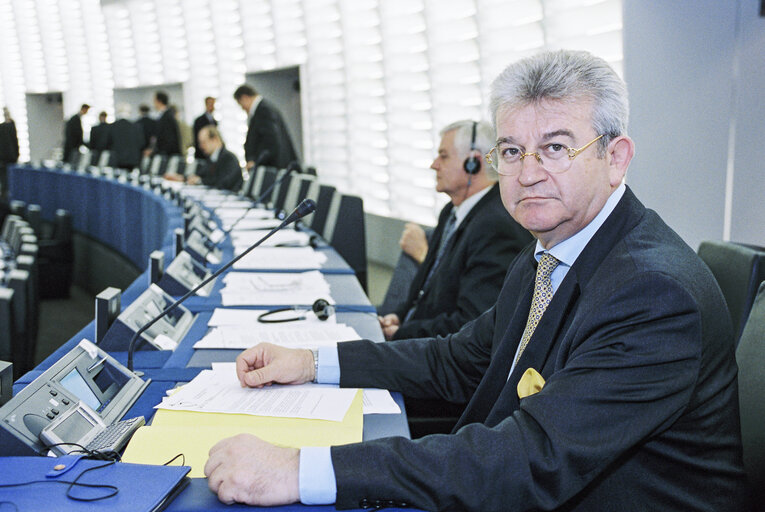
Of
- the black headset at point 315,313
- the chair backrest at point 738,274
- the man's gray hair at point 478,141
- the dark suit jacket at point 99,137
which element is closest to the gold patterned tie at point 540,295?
the chair backrest at point 738,274

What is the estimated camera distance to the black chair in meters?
7.05

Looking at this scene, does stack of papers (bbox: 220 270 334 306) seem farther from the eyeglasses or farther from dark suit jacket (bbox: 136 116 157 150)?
dark suit jacket (bbox: 136 116 157 150)

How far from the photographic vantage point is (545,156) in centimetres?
140

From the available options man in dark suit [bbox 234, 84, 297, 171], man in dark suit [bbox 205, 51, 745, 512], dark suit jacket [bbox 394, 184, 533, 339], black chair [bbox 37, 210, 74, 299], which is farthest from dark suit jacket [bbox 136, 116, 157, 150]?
man in dark suit [bbox 205, 51, 745, 512]

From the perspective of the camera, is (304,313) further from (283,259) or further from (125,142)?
(125,142)

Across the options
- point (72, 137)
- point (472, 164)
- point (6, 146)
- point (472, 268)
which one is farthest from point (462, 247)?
point (6, 146)

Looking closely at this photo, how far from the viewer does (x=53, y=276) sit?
7.09 metres

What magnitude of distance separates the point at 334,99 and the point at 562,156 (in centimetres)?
812

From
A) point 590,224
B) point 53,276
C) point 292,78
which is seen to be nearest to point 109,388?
point 590,224

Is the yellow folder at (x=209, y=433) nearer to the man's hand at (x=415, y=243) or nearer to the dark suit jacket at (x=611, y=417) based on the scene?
the dark suit jacket at (x=611, y=417)

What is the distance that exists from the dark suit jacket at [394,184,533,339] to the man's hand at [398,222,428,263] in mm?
723

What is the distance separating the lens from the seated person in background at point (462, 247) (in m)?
2.56

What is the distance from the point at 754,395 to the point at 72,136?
49.8 ft

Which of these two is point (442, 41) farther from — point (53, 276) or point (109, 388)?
point (109, 388)
